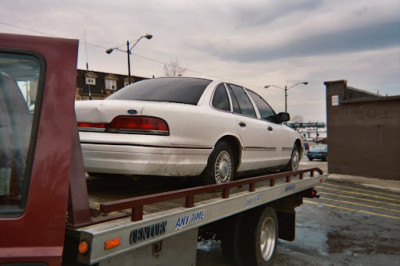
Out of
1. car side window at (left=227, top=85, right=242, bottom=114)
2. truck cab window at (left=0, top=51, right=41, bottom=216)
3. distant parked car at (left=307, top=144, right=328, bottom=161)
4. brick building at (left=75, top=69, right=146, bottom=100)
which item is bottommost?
distant parked car at (left=307, top=144, right=328, bottom=161)

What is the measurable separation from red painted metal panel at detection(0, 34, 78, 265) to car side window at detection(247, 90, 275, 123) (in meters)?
3.52

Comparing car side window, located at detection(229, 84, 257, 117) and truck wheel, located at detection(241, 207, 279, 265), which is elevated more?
car side window, located at detection(229, 84, 257, 117)

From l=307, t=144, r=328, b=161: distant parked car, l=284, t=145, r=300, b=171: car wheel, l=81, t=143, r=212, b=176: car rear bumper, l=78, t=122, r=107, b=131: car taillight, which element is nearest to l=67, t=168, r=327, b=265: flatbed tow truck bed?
l=81, t=143, r=212, b=176: car rear bumper

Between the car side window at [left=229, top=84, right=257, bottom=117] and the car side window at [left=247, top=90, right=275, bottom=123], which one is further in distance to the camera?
the car side window at [left=247, top=90, right=275, bottom=123]

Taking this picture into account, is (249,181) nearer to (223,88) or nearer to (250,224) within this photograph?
(250,224)

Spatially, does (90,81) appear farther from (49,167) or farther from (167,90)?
(49,167)

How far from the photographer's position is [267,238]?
4.49 m

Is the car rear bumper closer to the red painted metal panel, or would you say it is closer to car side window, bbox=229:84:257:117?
the red painted metal panel

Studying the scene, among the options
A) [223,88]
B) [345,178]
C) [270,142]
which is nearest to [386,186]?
[345,178]

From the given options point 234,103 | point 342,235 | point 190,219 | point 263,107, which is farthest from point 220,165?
point 342,235

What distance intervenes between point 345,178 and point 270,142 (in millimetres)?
12394

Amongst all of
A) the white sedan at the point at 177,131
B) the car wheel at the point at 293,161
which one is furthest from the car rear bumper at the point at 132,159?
the car wheel at the point at 293,161

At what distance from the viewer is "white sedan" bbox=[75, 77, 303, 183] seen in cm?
282

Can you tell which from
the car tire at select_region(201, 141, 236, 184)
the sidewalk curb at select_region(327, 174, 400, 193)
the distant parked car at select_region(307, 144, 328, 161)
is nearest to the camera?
the car tire at select_region(201, 141, 236, 184)
